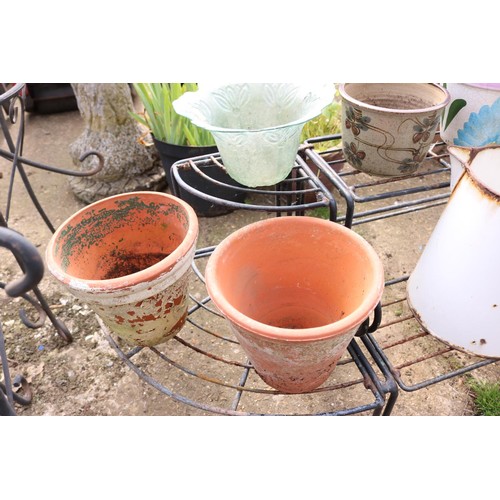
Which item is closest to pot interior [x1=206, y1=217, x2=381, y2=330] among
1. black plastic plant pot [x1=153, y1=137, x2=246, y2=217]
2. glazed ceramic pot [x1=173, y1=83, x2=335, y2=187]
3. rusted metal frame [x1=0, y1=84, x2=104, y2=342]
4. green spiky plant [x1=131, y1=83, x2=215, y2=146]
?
glazed ceramic pot [x1=173, y1=83, x2=335, y2=187]

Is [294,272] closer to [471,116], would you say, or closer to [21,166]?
[471,116]

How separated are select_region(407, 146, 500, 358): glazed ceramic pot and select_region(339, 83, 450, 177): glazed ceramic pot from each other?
0.09 metres

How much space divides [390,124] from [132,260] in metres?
0.62

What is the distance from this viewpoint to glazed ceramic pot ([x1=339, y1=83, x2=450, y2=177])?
815 millimetres

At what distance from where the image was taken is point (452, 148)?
2.55 feet

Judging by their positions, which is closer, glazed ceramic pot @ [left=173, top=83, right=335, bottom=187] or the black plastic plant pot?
glazed ceramic pot @ [left=173, top=83, right=335, bottom=187]

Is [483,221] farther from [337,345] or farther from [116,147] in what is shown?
[116,147]

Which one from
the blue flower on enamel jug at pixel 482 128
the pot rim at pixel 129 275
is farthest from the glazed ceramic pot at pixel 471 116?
the pot rim at pixel 129 275

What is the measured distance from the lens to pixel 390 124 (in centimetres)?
82

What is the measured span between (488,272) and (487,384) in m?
0.65

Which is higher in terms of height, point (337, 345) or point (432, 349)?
point (337, 345)

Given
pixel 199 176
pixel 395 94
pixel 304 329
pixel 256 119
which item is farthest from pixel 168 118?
pixel 304 329

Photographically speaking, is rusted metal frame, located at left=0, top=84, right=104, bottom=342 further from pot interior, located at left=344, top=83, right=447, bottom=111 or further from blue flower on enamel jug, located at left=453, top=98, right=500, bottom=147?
blue flower on enamel jug, located at left=453, top=98, right=500, bottom=147

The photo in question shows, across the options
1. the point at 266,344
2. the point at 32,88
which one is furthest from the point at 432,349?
the point at 32,88
